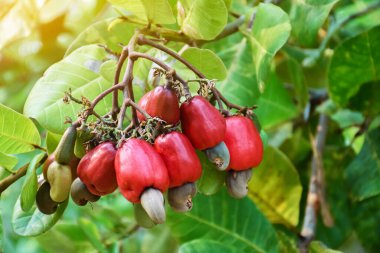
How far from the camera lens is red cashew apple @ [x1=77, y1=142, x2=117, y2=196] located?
1.07 metres

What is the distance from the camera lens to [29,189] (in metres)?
1.20

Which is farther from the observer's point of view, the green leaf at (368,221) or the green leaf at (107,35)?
the green leaf at (368,221)

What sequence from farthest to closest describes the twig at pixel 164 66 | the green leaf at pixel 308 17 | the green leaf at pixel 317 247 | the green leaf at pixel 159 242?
the green leaf at pixel 159 242
the green leaf at pixel 317 247
the green leaf at pixel 308 17
the twig at pixel 164 66

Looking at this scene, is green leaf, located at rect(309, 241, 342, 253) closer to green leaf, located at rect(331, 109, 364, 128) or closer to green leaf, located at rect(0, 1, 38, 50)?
green leaf, located at rect(331, 109, 364, 128)

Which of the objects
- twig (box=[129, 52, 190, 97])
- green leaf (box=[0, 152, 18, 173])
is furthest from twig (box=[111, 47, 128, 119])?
green leaf (box=[0, 152, 18, 173])

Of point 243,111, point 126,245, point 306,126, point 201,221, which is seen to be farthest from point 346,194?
point 243,111

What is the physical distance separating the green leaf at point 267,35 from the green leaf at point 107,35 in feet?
0.84

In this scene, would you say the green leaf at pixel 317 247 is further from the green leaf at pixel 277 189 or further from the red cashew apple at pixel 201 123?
the red cashew apple at pixel 201 123

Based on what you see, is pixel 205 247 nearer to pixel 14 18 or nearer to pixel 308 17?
pixel 308 17

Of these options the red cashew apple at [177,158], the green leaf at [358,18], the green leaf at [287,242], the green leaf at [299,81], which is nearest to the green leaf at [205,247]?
the green leaf at [287,242]

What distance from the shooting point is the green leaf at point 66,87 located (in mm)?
1215

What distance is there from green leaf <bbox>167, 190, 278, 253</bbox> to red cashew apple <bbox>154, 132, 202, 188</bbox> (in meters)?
0.64

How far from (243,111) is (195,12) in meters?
0.20

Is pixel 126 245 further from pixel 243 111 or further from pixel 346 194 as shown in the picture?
pixel 243 111
